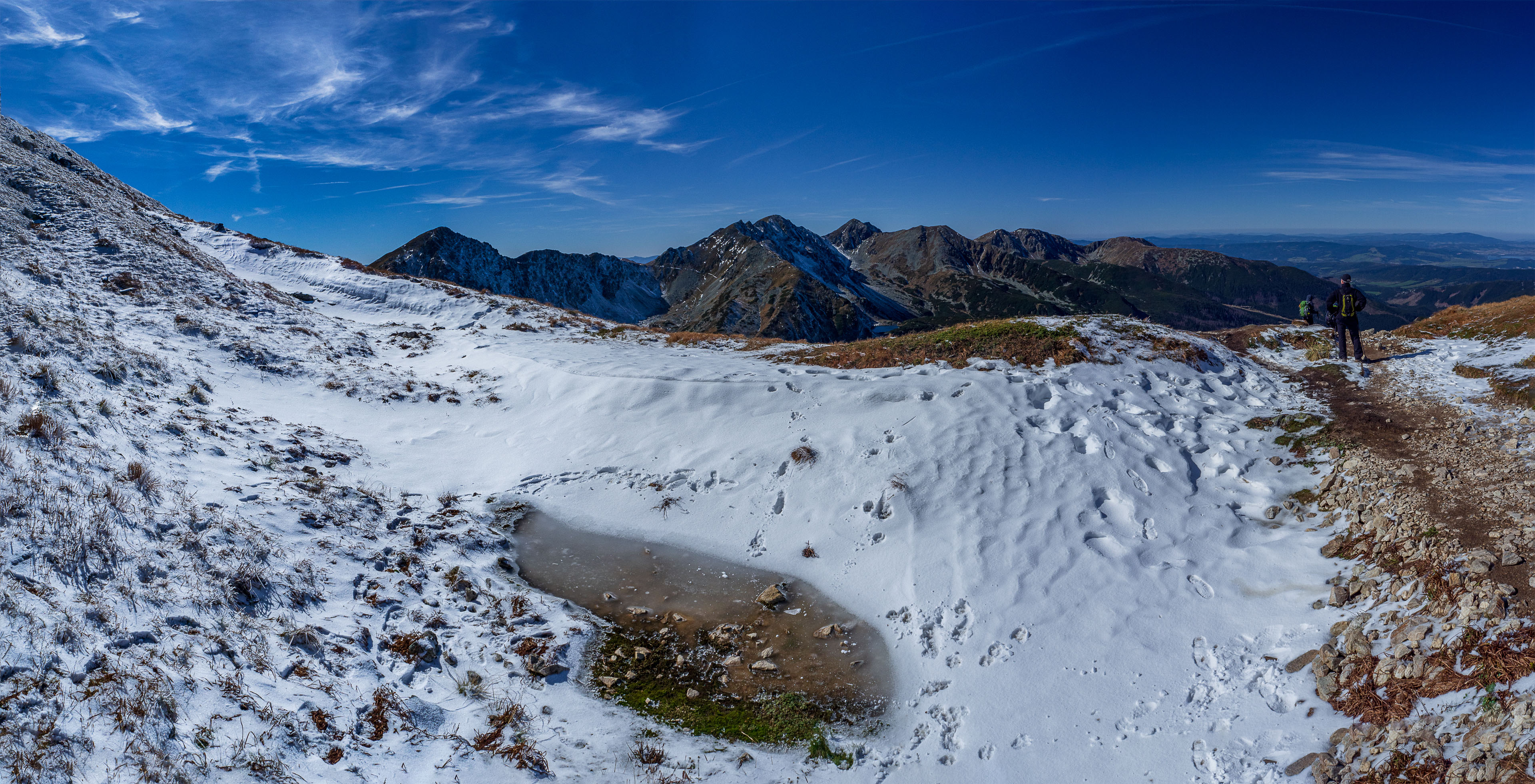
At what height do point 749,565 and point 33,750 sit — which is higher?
point 33,750

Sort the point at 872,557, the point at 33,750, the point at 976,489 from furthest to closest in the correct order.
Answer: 1. the point at 976,489
2. the point at 872,557
3. the point at 33,750

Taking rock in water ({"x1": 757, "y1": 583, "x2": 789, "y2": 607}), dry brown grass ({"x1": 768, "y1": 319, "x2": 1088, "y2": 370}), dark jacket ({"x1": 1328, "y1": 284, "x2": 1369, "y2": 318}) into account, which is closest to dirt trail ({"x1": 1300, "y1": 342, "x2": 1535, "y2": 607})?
dark jacket ({"x1": 1328, "y1": 284, "x2": 1369, "y2": 318})

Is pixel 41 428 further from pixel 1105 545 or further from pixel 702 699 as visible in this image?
pixel 1105 545

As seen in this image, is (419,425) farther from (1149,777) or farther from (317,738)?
(1149,777)

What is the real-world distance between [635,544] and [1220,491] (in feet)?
40.5

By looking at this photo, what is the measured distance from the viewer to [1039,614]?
9875 mm

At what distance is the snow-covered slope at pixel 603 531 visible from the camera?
6.91 meters

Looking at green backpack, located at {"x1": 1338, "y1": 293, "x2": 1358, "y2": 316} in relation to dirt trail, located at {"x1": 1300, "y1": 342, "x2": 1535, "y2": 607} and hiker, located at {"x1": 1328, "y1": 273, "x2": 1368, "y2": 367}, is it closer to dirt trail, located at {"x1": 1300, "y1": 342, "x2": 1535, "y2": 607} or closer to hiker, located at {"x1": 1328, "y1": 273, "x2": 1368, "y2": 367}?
hiker, located at {"x1": 1328, "y1": 273, "x2": 1368, "y2": 367}

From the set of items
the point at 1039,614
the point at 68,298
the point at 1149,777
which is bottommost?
the point at 1149,777

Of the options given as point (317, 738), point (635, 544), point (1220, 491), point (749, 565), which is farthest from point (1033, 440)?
point (317, 738)

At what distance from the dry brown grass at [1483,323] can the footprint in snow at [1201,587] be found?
1499 centimetres

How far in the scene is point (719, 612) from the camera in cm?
1060

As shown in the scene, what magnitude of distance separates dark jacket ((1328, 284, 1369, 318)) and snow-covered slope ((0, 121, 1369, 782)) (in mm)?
3080

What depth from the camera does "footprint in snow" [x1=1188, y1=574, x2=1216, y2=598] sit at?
9836mm
